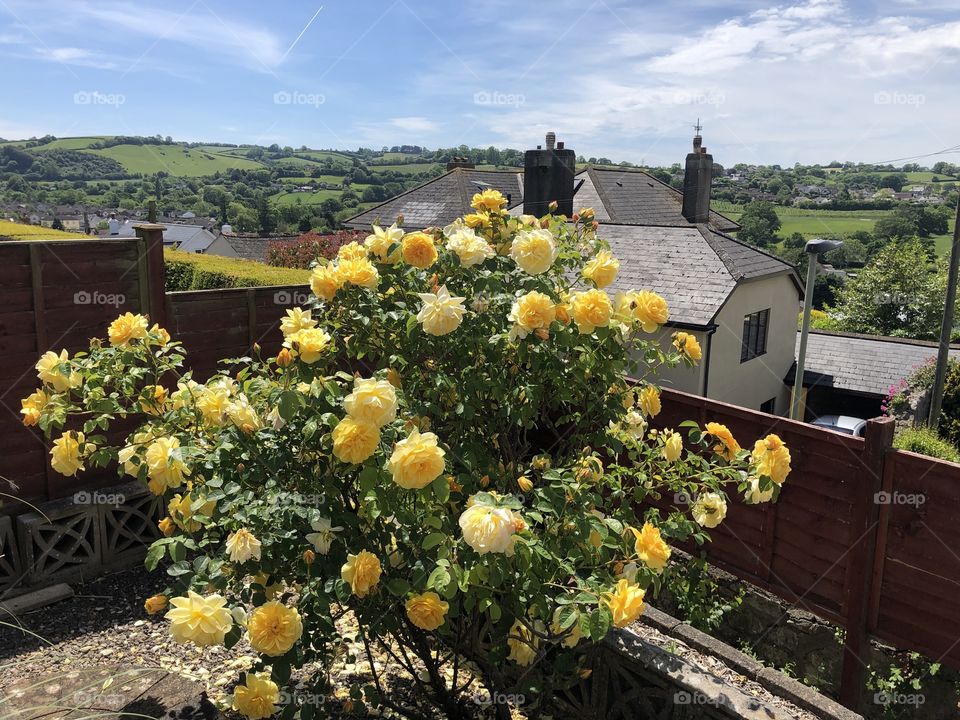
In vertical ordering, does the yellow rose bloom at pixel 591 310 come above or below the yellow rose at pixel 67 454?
above

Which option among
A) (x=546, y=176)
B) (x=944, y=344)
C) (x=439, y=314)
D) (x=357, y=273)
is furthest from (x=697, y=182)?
(x=439, y=314)

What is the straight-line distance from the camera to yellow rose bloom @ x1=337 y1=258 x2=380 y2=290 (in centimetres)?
251

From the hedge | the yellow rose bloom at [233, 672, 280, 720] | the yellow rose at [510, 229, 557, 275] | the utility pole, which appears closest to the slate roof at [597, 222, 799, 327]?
the utility pole

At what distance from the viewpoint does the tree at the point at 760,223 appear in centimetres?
3369

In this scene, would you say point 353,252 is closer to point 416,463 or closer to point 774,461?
point 416,463

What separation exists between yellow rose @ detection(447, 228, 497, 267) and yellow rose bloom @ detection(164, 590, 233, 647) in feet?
4.99

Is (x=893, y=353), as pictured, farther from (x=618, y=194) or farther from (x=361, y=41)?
(x=361, y=41)

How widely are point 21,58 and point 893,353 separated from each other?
68.0ft

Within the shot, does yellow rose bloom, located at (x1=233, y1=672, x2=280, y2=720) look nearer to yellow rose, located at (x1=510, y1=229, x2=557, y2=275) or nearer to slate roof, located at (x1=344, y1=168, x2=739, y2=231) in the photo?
yellow rose, located at (x1=510, y1=229, x2=557, y2=275)

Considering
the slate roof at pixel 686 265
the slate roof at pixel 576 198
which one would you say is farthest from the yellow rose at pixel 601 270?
the slate roof at pixel 576 198

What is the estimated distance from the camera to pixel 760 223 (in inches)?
1355

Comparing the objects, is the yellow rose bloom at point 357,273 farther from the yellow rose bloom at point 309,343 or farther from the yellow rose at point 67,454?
the yellow rose at point 67,454

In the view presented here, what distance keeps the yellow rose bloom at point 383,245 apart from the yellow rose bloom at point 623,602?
1.55 m

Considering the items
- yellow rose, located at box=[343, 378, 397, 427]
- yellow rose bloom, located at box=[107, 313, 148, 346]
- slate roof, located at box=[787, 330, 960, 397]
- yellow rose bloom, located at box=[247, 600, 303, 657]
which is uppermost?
yellow rose bloom, located at box=[107, 313, 148, 346]
